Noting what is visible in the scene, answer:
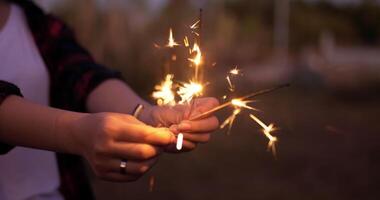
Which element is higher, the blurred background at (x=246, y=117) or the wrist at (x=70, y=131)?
the wrist at (x=70, y=131)

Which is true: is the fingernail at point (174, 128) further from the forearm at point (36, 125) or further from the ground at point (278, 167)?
the ground at point (278, 167)

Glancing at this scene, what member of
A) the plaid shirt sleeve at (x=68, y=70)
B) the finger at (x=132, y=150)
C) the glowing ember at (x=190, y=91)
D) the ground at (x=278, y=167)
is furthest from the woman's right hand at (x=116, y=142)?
the ground at (x=278, y=167)

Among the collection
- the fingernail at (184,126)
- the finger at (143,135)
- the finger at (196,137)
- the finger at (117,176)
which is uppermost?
the finger at (143,135)

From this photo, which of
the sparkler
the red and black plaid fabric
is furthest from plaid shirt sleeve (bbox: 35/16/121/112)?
the sparkler

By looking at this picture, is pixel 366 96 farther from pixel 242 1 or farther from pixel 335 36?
pixel 335 36

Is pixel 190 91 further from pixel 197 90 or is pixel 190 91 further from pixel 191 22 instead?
pixel 191 22

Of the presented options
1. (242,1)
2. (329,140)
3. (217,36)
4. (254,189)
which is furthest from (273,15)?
(254,189)

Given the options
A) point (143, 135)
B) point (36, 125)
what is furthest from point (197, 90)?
point (36, 125)
